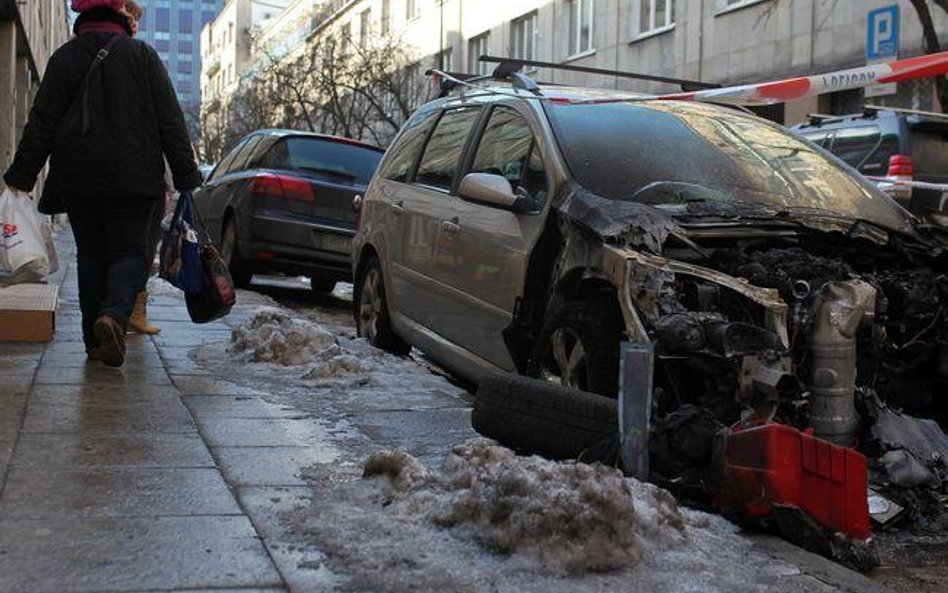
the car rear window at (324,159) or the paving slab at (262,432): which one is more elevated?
the car rear window at (324,159)

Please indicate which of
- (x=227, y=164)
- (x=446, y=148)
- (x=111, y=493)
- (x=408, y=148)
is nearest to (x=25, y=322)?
(x=408, y=148)

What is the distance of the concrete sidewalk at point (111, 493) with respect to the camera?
2803mm

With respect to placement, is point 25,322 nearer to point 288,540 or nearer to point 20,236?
point 20,236

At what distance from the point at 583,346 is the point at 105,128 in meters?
2.82

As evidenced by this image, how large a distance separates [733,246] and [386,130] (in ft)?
131

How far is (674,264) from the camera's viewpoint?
13.3ft

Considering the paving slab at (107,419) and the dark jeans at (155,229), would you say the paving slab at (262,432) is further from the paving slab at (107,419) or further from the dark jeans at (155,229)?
the dark jeans at (155,229)

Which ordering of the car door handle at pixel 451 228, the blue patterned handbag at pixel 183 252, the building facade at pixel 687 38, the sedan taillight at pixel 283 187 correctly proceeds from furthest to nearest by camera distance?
the building facade at pixel 687 38 → the sedan taillight at pixel 283 187 → the blue patterned handbag at pixel 183 252 → the car door handle at pixel 451 228

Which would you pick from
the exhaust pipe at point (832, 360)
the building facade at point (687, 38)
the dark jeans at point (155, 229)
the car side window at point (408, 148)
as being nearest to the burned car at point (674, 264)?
the exhaust pipe at point (832, 360)

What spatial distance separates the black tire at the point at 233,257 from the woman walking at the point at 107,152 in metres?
5.23

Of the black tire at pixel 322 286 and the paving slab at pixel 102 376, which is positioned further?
the black tire at pixel 322 286

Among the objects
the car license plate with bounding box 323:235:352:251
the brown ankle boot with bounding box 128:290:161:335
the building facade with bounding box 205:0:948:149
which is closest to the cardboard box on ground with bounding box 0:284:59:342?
the brown ankle boot with bounding box 128:290:161:335

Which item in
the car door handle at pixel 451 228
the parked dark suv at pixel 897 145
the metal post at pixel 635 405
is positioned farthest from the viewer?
the parked dark suv at pixel 897 145

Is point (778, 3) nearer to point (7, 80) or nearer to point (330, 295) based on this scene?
point (330, 295)
